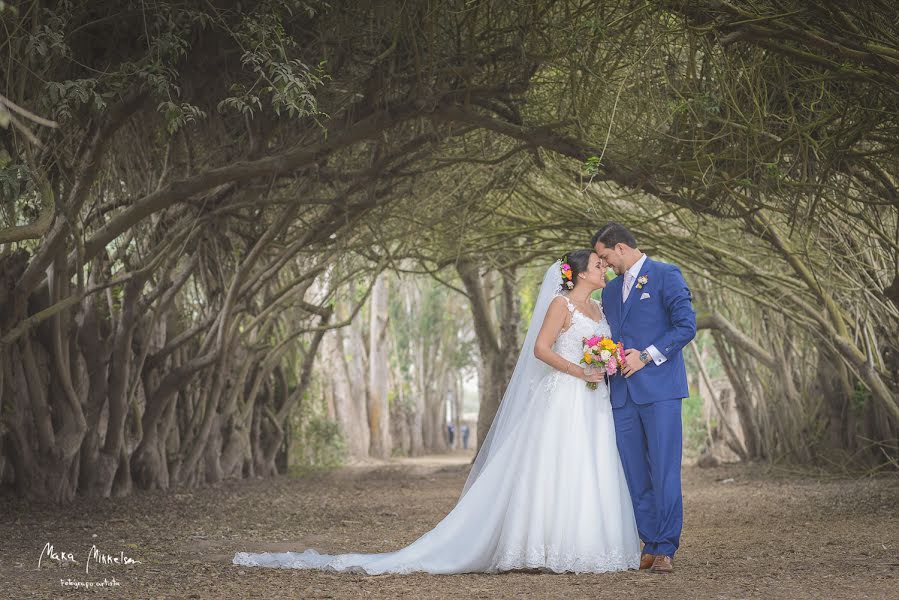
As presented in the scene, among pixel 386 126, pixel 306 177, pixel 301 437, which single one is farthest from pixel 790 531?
pixel 301 437

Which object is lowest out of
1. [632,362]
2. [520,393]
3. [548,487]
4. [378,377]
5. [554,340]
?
[548,487]

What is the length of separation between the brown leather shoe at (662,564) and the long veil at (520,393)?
1.05 m

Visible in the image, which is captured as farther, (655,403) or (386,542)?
(386,542)

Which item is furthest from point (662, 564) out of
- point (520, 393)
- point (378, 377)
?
point (378, 377)

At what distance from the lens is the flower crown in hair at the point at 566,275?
571cm

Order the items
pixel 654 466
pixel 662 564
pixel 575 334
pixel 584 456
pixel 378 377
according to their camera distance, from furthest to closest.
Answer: pixel 378 377, pixel 575 334, pixel 584 456, pixel 654 466, pixel 662 564

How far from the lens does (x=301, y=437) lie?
54.5 ft

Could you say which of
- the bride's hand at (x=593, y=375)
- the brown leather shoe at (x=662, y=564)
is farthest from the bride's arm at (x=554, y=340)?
the brown leather shoe at (x=662, y=564)

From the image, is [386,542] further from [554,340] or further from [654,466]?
[654,466]

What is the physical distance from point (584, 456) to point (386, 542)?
7.30 ft

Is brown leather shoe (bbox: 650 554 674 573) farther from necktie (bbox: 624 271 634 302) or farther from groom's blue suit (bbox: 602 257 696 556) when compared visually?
necktie (bbox: 624 271 634 302)

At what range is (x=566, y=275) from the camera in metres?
5.71

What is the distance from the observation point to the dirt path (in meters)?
4.57

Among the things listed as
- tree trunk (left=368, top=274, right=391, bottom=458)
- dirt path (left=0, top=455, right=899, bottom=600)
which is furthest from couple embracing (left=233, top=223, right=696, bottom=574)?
tree trunk (left=368, top=274, right=391, bottom=458)
